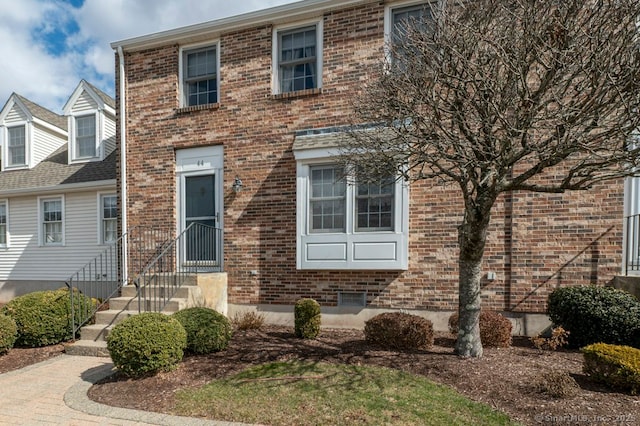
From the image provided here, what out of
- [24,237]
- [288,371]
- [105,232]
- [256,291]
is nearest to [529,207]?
[288,371]

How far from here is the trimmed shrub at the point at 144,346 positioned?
178 inches

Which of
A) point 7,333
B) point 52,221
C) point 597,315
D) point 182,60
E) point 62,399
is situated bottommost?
point 62,399

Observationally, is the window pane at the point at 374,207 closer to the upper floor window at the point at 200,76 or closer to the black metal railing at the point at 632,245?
the black metal railing at the point at 632,245

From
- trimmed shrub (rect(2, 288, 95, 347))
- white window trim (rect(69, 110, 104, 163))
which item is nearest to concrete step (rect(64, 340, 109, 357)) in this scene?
trimmed shrub (rect(2, 288, 95, 347))

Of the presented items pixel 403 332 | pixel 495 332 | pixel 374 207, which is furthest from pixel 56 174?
pixel 495 332

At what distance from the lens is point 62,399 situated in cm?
430

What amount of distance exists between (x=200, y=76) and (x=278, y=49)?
2.07 meters

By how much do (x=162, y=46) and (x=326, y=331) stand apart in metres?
7.75

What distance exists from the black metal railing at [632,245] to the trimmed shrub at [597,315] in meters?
0.90

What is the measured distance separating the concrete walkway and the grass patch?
0.37m

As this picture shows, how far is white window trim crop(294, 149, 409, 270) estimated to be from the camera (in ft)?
22.7

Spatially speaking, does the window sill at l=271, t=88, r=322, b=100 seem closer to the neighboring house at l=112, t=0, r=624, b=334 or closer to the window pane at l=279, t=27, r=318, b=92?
the neighboring house at l=112, t=0, r=624, b=334

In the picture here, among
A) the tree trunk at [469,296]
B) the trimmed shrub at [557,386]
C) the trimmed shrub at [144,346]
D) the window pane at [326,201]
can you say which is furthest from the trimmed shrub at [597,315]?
the trimmed shrub at [144,346]

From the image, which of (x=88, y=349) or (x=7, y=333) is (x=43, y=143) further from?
(x=88, y=349)
